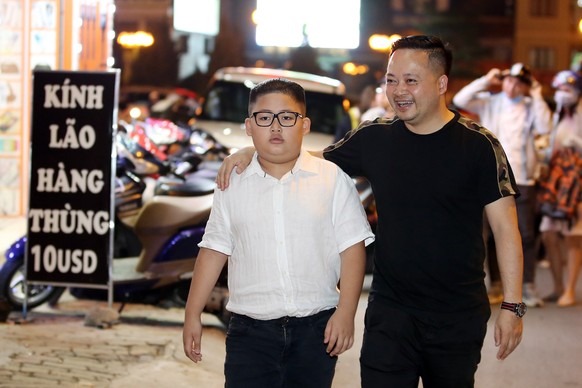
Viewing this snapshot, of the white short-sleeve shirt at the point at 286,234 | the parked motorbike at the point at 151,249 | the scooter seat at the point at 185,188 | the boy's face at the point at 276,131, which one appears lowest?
the parked motorbike at the point at 151,249

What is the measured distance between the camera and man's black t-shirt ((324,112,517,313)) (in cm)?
429

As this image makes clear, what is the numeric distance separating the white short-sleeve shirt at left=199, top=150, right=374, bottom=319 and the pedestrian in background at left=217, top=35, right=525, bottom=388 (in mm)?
156

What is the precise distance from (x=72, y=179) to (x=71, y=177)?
0.02 meters

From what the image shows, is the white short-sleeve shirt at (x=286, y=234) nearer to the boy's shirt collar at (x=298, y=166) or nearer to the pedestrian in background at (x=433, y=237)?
the boy's shirt collar at (x=298, y=166)

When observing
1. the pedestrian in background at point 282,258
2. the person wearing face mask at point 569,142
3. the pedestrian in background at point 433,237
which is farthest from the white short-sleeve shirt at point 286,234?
the person wearing face mask at point 569,142

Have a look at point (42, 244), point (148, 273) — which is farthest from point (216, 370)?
point (42, 244)

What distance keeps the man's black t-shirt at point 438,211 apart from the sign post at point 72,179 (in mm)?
4329

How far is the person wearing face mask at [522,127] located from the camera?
10.0 metres

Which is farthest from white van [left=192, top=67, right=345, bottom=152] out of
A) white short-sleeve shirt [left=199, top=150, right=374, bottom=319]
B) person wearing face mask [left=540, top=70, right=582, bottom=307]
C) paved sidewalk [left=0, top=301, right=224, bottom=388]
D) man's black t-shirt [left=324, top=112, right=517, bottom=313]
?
white short-sleeve shirt [left=199, top=150, right=374, bottom=319]

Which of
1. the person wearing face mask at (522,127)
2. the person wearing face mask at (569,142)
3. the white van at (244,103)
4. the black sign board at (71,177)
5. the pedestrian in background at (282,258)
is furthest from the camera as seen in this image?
the white van at (244,103)

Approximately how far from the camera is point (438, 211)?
4.29m

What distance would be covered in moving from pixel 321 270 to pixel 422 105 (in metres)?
0.80

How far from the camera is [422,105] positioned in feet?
14.1

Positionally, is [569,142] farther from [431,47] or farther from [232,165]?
[232,165]
